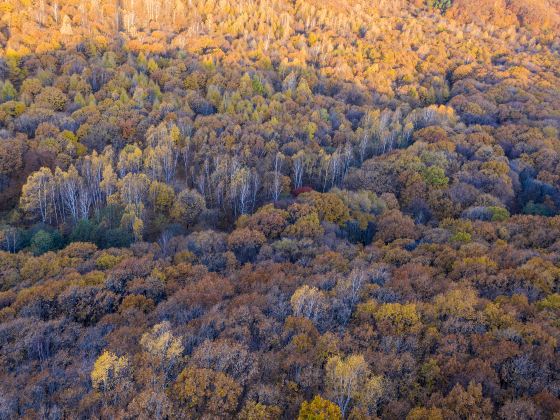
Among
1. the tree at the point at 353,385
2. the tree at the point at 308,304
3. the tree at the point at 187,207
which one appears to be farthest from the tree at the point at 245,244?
the tree at the point at 353,385

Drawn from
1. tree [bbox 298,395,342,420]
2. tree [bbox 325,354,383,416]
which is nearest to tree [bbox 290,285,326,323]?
tree [bbox 325,354,383,416]

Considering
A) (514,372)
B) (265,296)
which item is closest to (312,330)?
(265,296)

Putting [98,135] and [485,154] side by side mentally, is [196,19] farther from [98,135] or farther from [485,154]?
[485,154]

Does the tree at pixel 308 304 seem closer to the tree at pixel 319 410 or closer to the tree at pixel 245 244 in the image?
the tree at pixel 319 410

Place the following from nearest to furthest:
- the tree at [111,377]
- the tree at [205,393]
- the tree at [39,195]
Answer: the tree at [205,393], the tree at [111,377], the tree at [39,195]

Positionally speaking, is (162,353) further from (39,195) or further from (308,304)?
(39,195)

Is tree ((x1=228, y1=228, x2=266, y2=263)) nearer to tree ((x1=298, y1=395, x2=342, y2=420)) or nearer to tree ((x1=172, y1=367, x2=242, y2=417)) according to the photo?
tree ((x1=172, y1=367, x2=242, y2=417))
